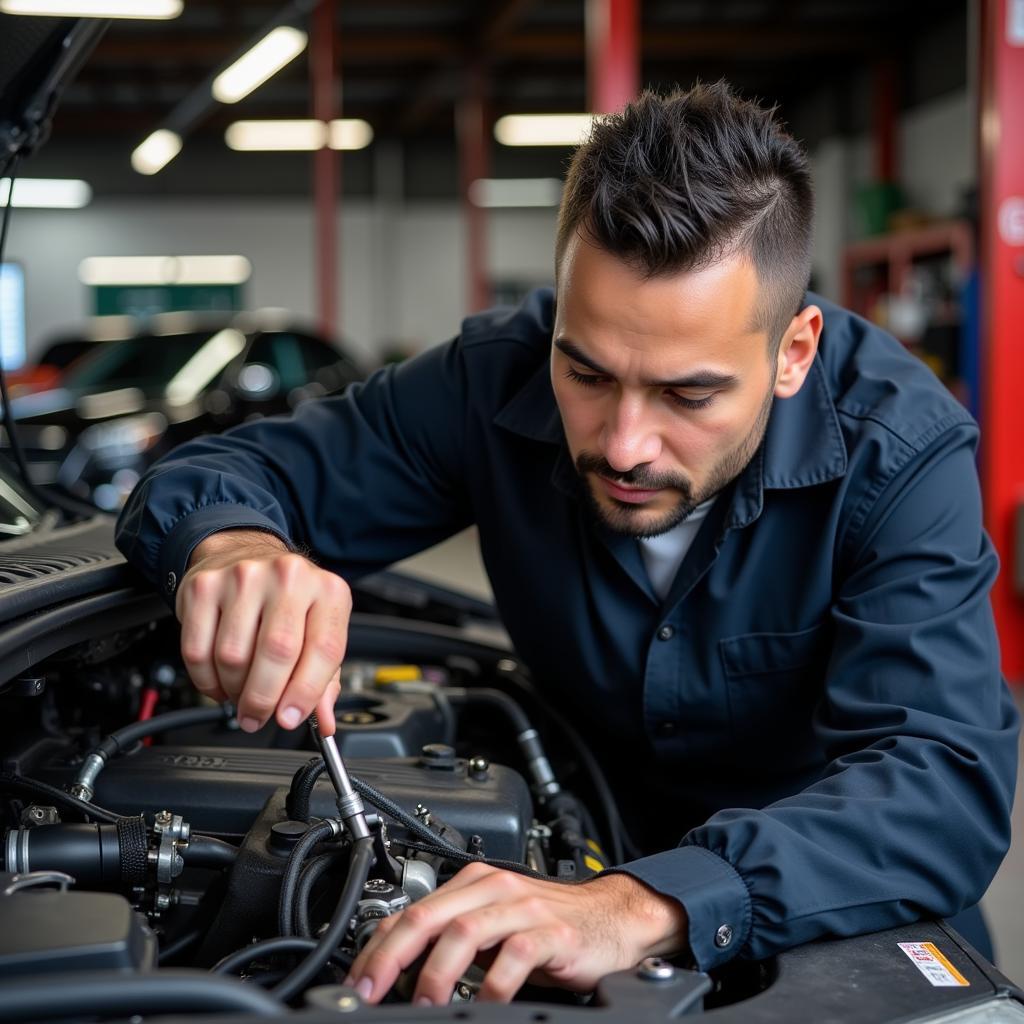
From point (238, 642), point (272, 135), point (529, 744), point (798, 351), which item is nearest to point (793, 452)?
point (798, 351)

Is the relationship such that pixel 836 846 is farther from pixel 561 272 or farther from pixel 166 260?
pixel 166 260

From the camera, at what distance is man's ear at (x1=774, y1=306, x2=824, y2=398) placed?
1335 mm

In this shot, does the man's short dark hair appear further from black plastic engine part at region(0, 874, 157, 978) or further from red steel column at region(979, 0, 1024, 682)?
red steel column at region(979, 0, 1024, 682)

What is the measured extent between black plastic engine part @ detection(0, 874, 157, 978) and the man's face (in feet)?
2.04

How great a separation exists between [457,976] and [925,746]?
50 centimetres

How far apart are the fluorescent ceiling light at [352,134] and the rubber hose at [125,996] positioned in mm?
13715

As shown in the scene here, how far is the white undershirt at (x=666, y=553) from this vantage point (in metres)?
1.42

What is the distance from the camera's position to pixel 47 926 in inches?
29.2

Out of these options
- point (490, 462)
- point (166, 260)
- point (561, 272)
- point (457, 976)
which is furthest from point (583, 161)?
point (166, 260)

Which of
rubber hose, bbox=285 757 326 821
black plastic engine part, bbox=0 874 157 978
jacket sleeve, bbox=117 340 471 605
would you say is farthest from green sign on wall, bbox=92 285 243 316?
black plastic engine part, bbox=0 874 157 978

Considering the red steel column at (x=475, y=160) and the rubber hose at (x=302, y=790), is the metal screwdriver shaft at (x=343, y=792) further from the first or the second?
the red steel column at (x=475, y=160)

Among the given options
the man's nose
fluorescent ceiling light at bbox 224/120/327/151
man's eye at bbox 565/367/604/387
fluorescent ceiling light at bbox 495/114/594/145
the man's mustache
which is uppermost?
fluorescent ceiling light at bbox 224/120/327/151

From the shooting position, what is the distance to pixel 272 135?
14.1m

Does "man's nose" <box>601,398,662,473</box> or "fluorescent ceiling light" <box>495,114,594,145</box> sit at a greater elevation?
"fluorescent ceiling light" <box>495,114,594,145</box>
